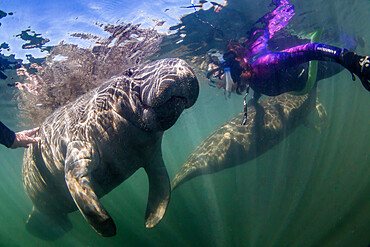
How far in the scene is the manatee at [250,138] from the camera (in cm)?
723

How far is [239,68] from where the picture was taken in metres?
6.37

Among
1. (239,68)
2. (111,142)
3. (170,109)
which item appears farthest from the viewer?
(239,68)

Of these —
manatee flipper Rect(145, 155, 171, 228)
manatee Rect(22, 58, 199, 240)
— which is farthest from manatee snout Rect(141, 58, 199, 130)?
manatee flipper Rect(145, 155, 171, 228)

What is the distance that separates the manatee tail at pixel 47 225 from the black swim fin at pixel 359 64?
281 inches

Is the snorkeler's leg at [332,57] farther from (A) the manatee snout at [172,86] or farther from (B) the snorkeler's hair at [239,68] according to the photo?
(A) the manatee snout at [172,86]

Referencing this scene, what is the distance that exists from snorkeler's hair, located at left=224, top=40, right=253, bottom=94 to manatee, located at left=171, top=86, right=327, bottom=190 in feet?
5.10

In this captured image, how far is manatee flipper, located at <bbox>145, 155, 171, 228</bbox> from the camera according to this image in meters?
3.63

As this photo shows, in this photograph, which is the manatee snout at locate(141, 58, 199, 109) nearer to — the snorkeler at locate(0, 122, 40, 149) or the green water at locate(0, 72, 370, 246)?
the snorkeler at locate(0, 122, 40, 149)

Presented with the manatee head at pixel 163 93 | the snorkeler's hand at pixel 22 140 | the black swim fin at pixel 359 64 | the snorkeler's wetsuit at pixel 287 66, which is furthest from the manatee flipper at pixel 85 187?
the snorkeler's wetsuit at pixel 287 66

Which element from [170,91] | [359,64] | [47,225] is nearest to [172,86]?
[170,91]

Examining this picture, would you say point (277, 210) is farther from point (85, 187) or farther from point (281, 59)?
point (85, 187)

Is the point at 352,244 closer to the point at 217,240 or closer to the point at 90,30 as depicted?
the point at 217,240

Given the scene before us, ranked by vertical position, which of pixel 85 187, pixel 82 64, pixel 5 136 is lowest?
pixel 85 187

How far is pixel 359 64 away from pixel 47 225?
317 inches
